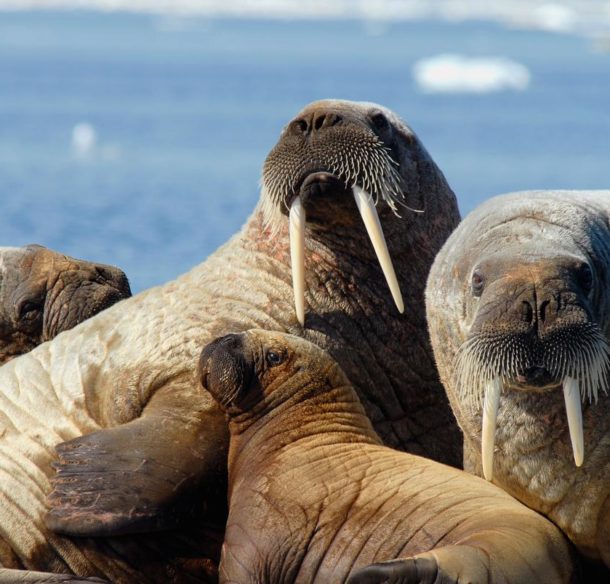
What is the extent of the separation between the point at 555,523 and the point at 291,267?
70.6 inches

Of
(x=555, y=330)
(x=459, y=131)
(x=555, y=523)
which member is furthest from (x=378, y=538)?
(x=459, y=131)

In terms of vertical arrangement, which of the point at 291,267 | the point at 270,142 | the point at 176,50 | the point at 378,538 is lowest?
the point at 176,50

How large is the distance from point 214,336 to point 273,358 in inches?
18.6

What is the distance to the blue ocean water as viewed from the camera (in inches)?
1056

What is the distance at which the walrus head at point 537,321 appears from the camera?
4746mm

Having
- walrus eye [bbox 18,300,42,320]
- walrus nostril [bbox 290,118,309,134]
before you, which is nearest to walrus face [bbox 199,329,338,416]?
walrus nostril [bbox 290,118,309,134]

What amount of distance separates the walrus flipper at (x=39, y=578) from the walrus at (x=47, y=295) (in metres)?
2.26

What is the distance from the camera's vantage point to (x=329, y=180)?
6.24 m

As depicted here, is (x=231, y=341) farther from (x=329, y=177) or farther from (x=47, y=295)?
(x=47, y=295)

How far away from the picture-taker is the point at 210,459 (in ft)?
19.9

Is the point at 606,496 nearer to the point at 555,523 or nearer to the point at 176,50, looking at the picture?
the point at 555,523

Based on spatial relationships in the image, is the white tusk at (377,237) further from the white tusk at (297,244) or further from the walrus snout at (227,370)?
the walrus snout at (227,370)

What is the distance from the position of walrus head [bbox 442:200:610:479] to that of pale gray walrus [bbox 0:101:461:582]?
105 cm

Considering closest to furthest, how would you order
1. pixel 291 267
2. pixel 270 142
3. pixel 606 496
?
pixel 606 496 → pixel 291 267 → pixel 270 142
